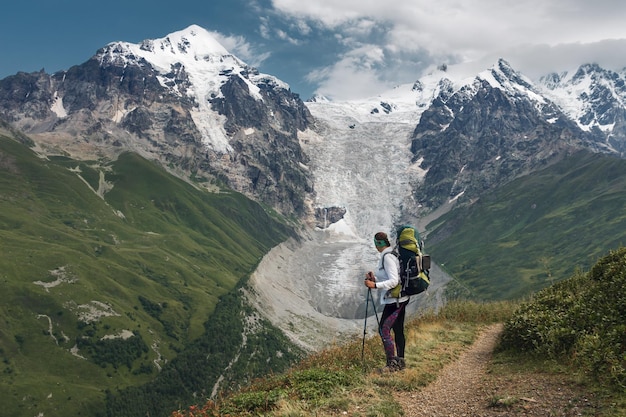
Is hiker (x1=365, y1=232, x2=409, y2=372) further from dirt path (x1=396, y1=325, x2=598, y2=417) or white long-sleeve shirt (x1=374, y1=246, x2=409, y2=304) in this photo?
dirt path (x1=396, y1=325, x2=598, y2=417)

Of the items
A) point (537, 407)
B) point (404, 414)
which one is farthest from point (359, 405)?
point (537, 407)

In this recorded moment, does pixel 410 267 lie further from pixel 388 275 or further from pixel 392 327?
pixel 392 327

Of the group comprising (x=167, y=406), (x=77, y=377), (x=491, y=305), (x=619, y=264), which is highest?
(x=619, y=264)

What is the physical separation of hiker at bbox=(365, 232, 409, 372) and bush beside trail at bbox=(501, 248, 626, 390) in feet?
13.0

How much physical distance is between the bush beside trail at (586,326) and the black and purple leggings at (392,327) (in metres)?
3.92

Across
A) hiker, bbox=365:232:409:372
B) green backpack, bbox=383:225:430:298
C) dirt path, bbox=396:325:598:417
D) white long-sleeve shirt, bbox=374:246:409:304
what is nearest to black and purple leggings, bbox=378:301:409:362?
hiker, bbox=365:232:409:372

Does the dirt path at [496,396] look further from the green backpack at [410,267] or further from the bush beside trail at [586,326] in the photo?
the green backpack at [410,267]

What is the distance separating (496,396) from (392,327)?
14.2 feet

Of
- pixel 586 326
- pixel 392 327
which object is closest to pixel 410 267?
pixel 392 327

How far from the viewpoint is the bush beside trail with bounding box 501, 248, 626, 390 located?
11258mm

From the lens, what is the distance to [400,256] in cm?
1523

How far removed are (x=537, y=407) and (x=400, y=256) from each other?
5943 mm

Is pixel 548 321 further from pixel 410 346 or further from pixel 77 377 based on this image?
pixel 77 377

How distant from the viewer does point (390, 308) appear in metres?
15.4
